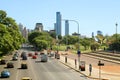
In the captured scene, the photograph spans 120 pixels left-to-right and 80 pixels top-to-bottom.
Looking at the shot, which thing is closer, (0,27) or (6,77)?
(6,77)

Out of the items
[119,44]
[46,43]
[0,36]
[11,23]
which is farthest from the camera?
[46,43]

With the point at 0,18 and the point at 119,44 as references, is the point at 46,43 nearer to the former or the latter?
the point at 119,44

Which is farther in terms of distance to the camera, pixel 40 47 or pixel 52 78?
pixel 40 47

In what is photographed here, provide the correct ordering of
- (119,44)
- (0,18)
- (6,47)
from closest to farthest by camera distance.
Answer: (6,47) → (0,18) → (119,44)

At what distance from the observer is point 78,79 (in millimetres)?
50594

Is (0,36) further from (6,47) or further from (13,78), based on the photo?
(13,78)

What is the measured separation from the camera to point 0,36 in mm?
82062

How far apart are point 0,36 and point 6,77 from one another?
30788 mm

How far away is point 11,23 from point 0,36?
3846 centimetres

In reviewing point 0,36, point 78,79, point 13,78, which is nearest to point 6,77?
point 13,78

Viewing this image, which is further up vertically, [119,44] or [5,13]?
[5,13]

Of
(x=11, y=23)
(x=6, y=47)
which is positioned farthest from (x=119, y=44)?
(x=6, y=47)

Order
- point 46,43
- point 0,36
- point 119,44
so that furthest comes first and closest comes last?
1. point 46,43
2. point 119,44
3. point 0,36

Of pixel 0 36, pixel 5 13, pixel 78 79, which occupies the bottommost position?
pixel 78 79
